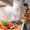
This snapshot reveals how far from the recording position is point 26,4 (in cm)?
65

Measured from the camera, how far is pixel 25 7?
66cm

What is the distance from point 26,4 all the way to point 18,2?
74 mm

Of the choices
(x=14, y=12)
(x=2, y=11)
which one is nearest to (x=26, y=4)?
(x=14, y=12)

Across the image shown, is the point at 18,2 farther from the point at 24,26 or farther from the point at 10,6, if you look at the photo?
the point at 24,26

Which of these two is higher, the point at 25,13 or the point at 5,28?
the point at 25,13

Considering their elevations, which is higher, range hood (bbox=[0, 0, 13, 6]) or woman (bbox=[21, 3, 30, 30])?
range hood (bbox=[0, 0, 13, 6])

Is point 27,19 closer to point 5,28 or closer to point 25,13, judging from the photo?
point 25,13

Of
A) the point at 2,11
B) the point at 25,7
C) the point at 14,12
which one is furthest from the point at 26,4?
the point at 2,11

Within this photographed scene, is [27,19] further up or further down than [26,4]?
further down

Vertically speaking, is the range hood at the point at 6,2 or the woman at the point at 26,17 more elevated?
the range hood at the point at 6,2

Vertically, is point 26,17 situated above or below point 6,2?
below

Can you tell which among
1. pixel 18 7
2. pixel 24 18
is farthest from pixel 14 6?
pixel 24 18

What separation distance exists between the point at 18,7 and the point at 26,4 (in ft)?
0.25

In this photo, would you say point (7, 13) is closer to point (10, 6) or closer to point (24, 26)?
point (10, 6)
